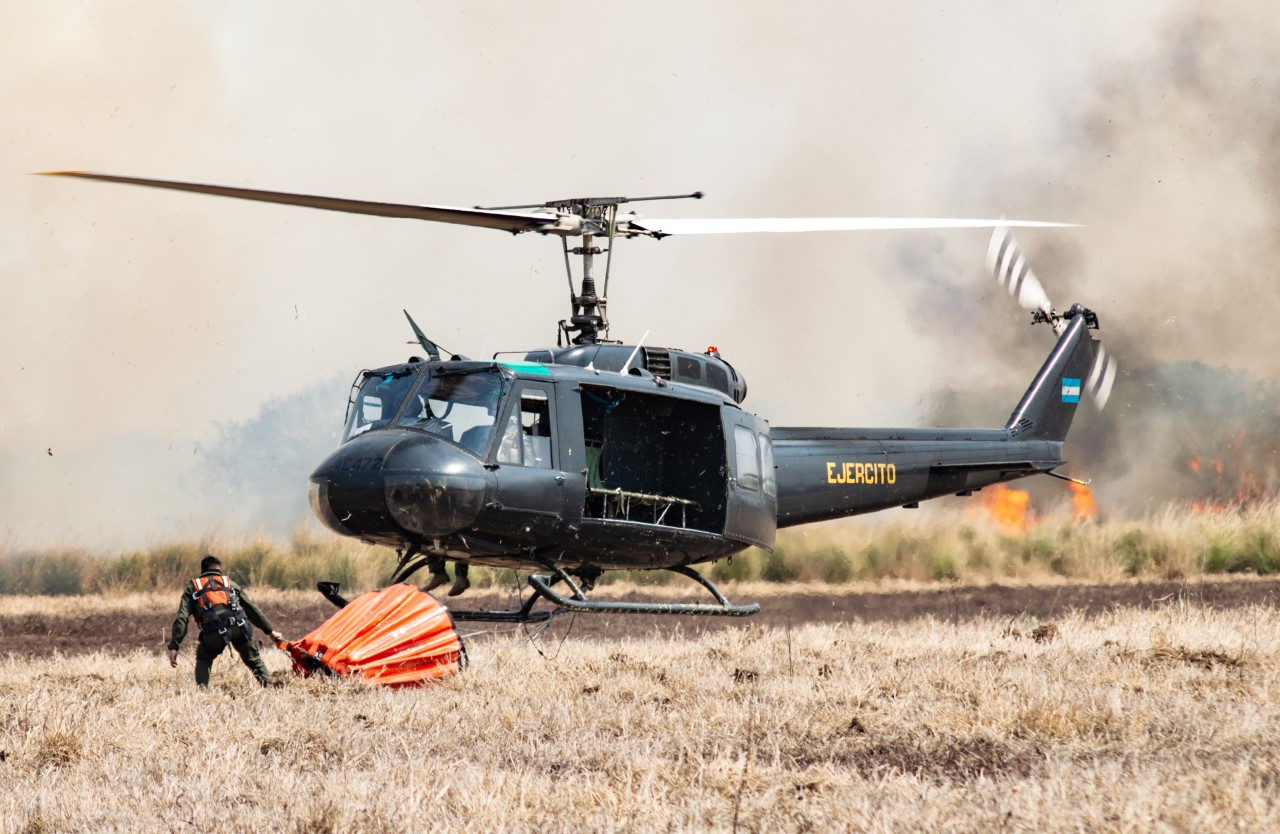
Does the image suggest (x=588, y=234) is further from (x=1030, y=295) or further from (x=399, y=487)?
(x=1030, y=295)

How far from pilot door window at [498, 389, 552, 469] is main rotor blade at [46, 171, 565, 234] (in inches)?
52.9

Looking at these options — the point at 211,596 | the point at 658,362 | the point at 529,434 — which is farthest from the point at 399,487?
the point at 658,362

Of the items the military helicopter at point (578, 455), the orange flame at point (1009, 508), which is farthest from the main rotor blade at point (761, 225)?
the orange flame at point (1009, 508)

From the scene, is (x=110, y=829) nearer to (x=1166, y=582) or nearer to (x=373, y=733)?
(x=373, y=733)

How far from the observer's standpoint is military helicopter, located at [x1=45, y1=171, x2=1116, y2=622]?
32.6 feet

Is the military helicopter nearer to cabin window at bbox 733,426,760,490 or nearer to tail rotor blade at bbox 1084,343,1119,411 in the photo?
cabin window at bbox 733,426,760,490

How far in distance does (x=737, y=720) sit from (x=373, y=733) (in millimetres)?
1997

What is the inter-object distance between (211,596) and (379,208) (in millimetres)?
3402

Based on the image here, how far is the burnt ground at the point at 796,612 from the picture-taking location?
17141 mm

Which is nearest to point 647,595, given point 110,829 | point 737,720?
point 737,720

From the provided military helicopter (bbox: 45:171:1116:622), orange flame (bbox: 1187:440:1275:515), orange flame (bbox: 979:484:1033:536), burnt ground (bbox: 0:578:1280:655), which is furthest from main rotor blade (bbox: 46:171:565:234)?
orange flame (bbox: 1187:440:1275:515)

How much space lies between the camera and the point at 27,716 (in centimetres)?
798

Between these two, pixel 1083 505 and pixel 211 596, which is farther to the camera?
pixel 1083 505

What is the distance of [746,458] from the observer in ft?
38.6
